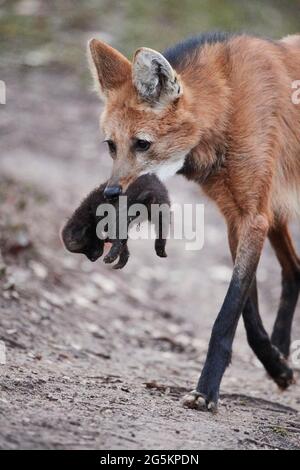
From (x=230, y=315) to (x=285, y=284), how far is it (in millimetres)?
1596

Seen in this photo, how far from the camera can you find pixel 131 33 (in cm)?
1271

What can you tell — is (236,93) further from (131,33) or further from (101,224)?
(131,33)

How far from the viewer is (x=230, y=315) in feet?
14.2

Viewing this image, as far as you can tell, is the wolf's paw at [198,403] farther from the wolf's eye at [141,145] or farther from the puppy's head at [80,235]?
the puppy's head at [80,235]

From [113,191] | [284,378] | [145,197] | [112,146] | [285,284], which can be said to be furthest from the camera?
[285,284]

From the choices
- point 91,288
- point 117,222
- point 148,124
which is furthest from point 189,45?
point 91,288

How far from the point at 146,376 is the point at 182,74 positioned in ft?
6.29

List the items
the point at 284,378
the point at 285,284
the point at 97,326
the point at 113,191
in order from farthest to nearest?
the point at 97,326
the point at 285,284
the point at 284,378
the point at 113,191

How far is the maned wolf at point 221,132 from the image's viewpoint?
438cm

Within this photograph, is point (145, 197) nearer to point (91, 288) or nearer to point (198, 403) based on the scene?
point (198, 403)

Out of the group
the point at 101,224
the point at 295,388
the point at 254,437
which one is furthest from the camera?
the point at 295,388

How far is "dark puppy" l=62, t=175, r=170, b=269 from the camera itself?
15.5 feet

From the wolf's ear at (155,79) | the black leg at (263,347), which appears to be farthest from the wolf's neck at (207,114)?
the black leg at (263,347)

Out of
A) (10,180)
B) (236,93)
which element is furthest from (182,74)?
(10,180)
